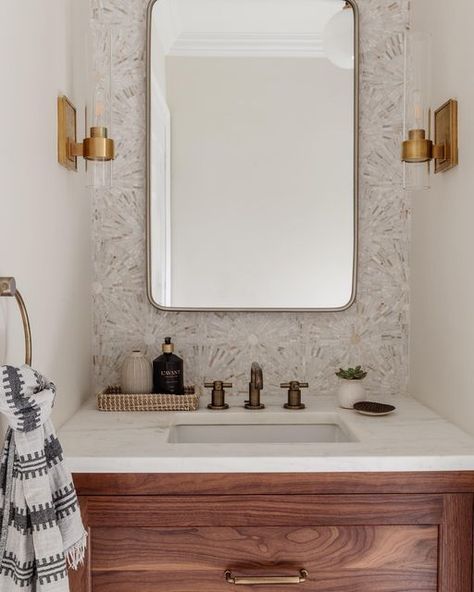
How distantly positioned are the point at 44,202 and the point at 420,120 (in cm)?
93

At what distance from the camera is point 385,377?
209 cm

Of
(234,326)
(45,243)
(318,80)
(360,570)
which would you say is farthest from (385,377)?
(45,243)

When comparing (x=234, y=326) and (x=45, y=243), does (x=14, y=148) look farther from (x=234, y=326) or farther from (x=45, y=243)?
(x=234, y=326)

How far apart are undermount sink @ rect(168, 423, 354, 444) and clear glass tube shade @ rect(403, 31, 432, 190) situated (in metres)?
0.67

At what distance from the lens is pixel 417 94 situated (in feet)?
5.71

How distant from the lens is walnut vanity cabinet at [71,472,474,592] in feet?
4.56

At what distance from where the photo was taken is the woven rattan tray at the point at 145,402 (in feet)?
6.00

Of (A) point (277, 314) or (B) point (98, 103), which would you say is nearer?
(B) point (98, 103)

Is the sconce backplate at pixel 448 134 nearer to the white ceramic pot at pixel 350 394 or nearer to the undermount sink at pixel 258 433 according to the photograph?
the white ceramic pot at pixel 350 394

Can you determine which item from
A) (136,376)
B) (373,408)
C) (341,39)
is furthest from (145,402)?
(341,39)

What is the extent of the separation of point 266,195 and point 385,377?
0.65m

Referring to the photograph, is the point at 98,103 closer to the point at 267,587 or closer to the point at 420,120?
the point at 420,120

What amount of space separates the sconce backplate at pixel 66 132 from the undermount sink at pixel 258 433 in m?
0.72

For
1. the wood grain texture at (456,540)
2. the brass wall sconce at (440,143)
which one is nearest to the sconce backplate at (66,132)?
the brass wall sconce at (440,143)
